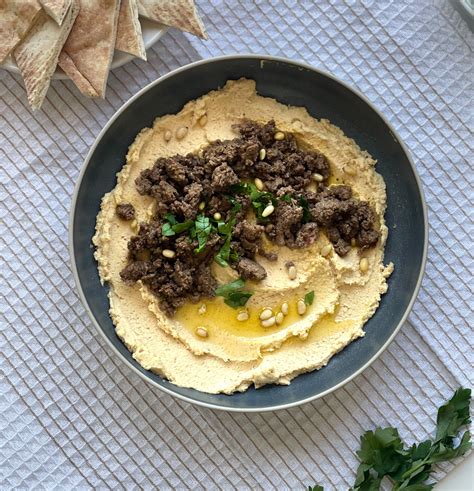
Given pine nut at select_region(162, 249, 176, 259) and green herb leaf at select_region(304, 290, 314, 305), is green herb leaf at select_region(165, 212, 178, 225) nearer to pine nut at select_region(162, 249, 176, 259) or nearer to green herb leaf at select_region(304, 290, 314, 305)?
pine nut at select_region(162, 249, 176, 259)

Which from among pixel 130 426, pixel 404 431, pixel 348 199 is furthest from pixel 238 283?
pixel 404 431

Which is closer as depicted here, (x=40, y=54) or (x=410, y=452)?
(x=40, y=54)

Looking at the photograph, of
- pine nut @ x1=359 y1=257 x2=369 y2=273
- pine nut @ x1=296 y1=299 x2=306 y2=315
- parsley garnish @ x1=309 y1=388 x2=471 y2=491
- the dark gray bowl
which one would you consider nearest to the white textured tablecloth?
parsley garnish @ x1=309 y1=388 x2=471 y2=491

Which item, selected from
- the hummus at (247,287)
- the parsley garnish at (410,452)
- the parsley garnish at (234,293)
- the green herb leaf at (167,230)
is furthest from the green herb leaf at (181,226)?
the parsley garnish at (410,452)

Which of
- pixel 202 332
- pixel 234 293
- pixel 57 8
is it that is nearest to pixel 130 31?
pixel 57 8

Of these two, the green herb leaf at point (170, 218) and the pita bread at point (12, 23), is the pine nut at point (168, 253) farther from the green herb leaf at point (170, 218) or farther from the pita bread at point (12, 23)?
the pita bread at point (12, 23)

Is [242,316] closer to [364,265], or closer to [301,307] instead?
[301,307]
